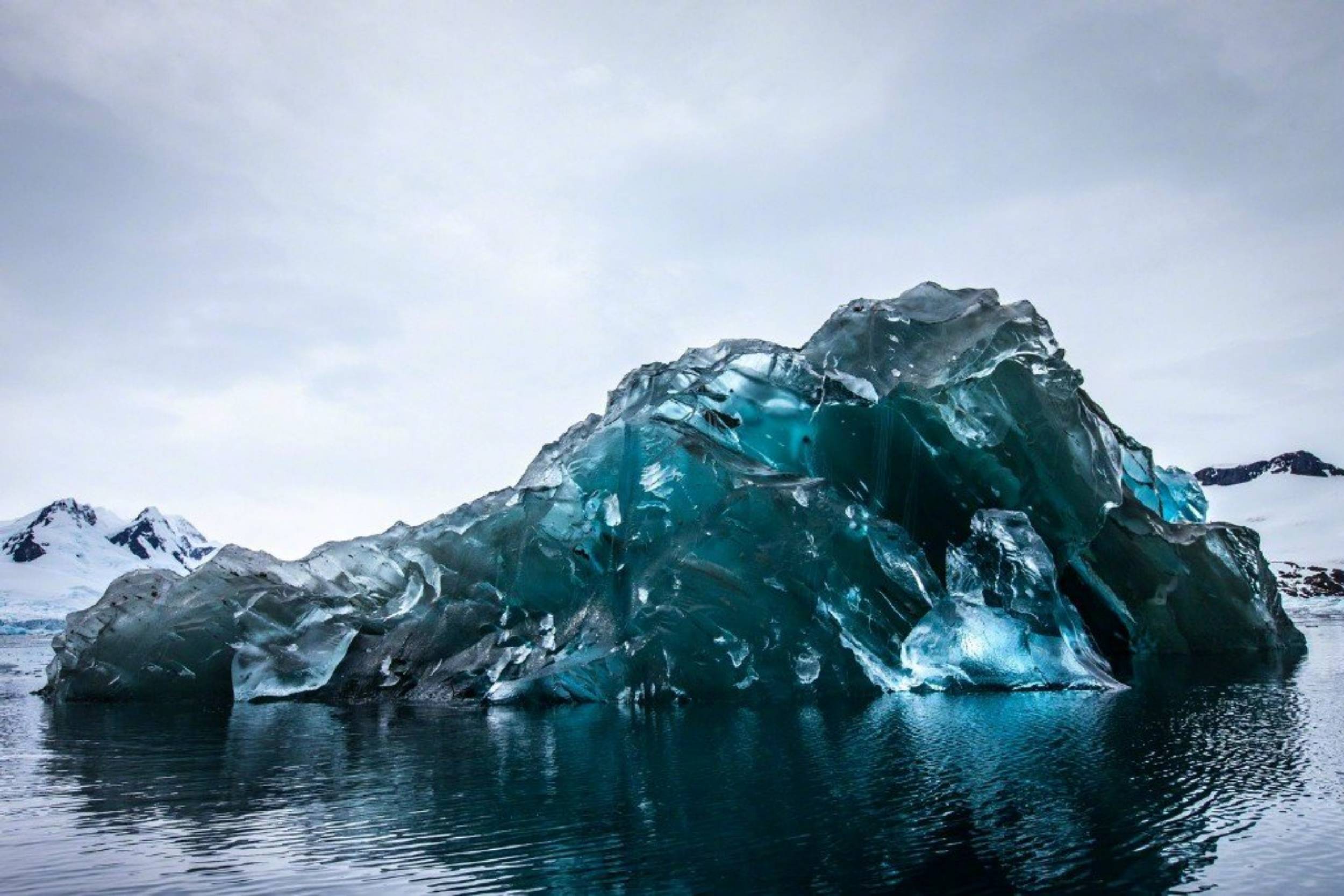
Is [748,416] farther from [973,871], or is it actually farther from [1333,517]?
[1333,517]

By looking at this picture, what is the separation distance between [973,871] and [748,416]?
65.7 feet

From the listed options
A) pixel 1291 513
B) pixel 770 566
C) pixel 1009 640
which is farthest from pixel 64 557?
pixel 1291 513

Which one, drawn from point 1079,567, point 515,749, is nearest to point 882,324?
point 1079,567

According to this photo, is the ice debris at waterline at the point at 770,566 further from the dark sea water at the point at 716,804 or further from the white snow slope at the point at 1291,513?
the white snow slope at the point at 1291,513

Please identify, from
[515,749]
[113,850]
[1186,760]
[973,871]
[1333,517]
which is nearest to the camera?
[973,871]

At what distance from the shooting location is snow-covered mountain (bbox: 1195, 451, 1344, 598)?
12069cm

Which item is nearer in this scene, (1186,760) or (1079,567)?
(1186,760)

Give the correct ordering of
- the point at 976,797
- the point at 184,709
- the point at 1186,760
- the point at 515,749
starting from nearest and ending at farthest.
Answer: the point at 976,797 → the point at 1186,760 → the point at 515,749 → the point at 184,709

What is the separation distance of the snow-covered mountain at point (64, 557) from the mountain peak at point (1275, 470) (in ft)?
564

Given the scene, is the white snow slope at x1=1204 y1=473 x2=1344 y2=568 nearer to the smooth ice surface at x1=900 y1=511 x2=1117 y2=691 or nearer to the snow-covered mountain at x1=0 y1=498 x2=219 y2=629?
the smooth ice surface at x1=900 y1=511 x2=1117 y2=691

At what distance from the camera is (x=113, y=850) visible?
27.0 ft

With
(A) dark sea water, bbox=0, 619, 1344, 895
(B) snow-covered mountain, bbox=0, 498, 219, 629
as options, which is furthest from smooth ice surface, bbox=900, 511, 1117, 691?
(B) snow-covered mountain, bbox=0, 498, 219, 629

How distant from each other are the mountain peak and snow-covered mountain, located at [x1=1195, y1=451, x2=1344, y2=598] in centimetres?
13

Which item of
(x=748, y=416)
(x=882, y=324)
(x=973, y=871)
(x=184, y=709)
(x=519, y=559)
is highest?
(x=882, y=324)
